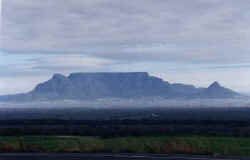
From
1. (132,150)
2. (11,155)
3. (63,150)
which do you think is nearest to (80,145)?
(63,150)

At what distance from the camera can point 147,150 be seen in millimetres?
32625

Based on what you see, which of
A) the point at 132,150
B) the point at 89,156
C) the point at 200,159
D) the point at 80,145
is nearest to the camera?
the point at 200,159

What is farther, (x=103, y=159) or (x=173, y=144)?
(x=173, y=144)

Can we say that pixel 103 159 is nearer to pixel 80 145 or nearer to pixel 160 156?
pixel 160 156

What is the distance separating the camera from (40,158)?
2727cm

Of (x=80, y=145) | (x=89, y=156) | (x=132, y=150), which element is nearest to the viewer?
(x=89, y=156)

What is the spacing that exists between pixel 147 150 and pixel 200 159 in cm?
662

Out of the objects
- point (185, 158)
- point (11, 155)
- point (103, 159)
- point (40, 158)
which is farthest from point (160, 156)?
point (11, 155)

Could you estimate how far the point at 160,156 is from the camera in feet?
92.9

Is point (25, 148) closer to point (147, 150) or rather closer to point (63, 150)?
point (63, 150)

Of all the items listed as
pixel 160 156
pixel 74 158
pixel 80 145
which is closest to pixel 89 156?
pixel 74 158

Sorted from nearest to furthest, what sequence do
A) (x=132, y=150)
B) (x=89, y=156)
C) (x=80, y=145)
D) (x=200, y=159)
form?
(x=200, y=159) < (x=89, y=156) < (x=132, y=150) < (x=80, y=145)

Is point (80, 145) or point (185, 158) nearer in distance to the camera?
point (185, 158)

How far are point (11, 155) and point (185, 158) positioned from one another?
11.1 meters
